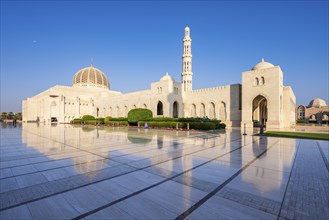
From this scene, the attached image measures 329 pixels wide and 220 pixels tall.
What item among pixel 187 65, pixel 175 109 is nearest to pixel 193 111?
pixel 175 109

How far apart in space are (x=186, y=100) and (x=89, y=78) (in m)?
33.4

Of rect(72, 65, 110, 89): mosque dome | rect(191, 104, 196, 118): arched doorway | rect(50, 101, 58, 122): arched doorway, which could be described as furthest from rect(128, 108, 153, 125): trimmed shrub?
rect(72, 65, 110, 89): mosque dome

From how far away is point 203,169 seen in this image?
4.39 metres

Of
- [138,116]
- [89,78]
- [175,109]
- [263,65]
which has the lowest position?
[138,116]

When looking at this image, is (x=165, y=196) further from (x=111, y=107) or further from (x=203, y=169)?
(x=111, y=107)

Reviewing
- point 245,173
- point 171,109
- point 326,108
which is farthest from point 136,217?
point 326,108

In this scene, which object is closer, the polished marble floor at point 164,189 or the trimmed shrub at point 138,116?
the polished marble floor at point 164,189

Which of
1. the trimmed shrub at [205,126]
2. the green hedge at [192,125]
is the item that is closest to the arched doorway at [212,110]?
the green hedge at [192,125]

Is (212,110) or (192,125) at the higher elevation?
(212,110)

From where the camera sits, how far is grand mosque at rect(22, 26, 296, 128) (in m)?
22.5

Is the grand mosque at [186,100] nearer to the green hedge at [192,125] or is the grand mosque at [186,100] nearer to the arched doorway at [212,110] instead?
the arched doorway at [212,110]

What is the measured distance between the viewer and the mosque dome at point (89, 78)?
52094mm

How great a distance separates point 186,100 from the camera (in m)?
33.1

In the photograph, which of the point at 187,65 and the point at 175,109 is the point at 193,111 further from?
the point at 187,65
